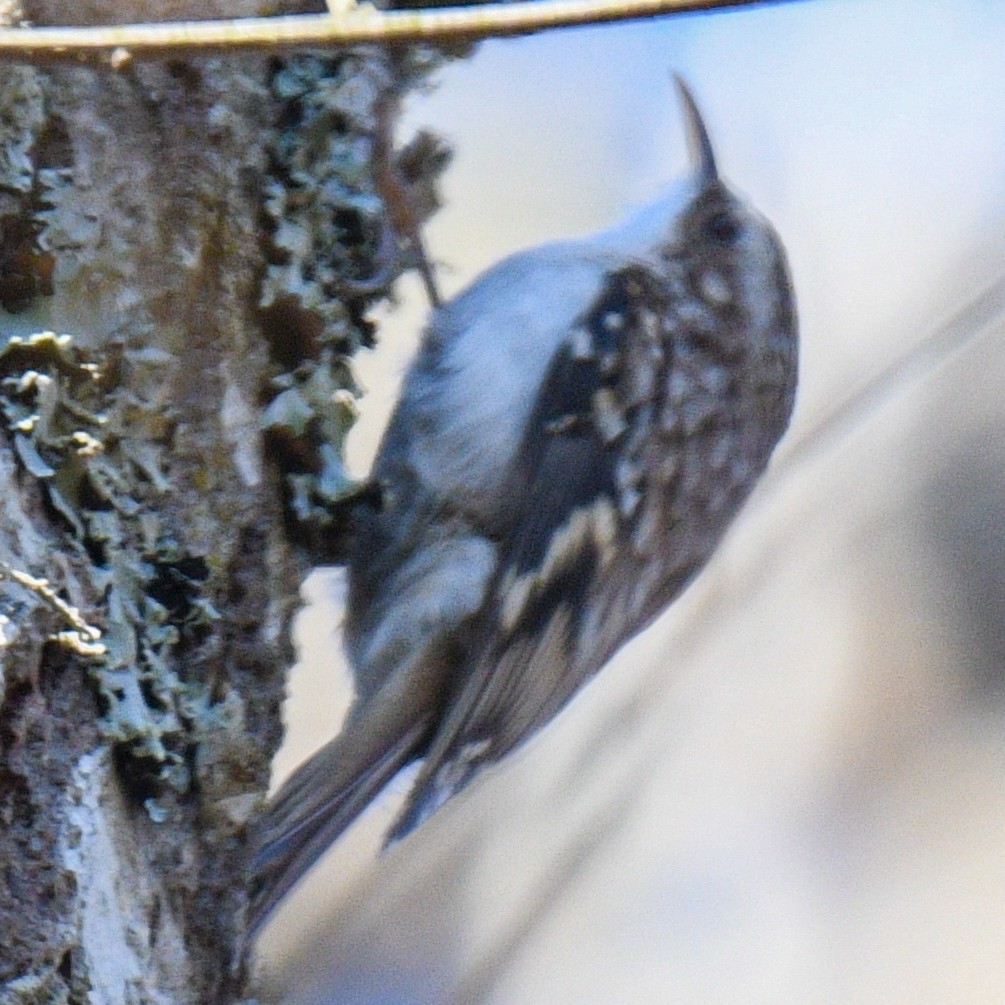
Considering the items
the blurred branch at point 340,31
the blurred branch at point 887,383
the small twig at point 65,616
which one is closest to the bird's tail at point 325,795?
the small twig at point 65,616

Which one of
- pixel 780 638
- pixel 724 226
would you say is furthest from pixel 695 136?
pixel 780 638

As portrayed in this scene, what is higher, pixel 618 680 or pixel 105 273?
pixel 105 273

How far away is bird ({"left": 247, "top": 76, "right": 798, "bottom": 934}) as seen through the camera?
0.75m

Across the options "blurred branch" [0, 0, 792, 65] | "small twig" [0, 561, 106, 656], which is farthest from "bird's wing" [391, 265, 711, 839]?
"blurred branch" [0, 0, 792, 65]

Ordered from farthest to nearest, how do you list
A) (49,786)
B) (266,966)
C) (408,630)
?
(408,630)
(266,966)
(49,786)

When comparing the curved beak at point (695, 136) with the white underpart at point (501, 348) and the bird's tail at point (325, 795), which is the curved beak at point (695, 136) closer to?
the white underpart at point (501, 348)

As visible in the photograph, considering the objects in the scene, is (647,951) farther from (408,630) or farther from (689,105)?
(689,105)

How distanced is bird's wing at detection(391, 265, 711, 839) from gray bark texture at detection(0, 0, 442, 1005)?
138mm

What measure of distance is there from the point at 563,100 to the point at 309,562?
1.19ft

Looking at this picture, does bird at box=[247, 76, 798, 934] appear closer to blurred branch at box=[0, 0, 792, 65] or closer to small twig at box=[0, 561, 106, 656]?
small twig at box=[0, 561, 106, 656]

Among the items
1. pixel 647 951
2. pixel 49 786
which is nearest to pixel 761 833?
pixel 647 951

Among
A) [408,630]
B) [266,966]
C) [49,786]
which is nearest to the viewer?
[49,786]

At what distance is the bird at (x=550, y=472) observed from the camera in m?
0.75

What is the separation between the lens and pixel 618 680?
30.2 inches
